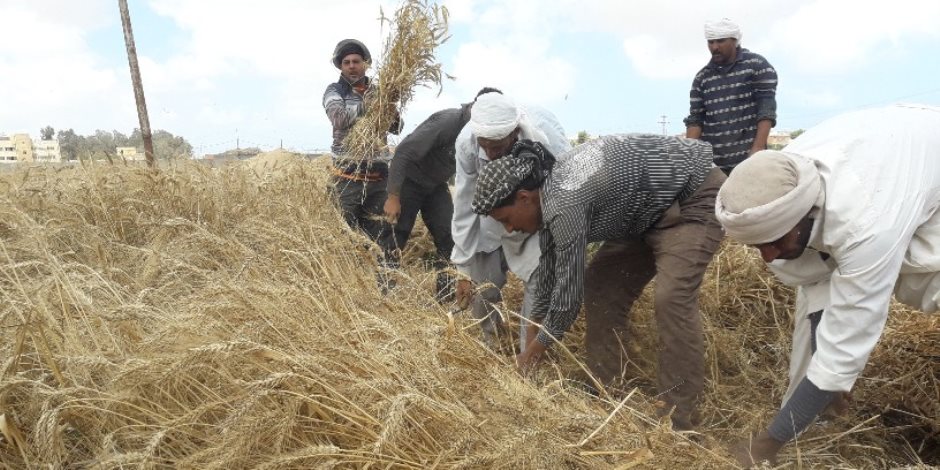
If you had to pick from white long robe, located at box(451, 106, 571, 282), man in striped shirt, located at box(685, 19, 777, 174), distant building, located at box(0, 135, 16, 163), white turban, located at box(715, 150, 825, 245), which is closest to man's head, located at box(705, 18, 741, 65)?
man in striped shirt, located at box(685, 19, 777, 174)

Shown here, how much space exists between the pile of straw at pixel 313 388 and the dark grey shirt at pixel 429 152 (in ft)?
3.43

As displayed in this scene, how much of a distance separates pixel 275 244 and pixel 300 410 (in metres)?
1.08

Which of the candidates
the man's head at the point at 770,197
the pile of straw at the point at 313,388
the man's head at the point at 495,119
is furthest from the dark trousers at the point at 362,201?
the man's head at the point at 770,197

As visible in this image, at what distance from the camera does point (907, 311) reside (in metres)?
3.30

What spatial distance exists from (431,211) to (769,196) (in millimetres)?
2942

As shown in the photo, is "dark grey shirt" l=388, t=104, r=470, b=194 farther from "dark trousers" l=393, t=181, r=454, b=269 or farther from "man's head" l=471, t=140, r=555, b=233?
"man's head" l=471, t=140, r=555, b=233

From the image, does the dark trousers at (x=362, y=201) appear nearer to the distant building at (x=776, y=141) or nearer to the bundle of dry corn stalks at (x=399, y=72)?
the bundle of dry corn stalks at (x=399, y=72)

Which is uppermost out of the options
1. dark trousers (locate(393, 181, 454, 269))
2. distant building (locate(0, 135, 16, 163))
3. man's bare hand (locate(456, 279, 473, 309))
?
distant building (locate(0, 135, 16, 163))

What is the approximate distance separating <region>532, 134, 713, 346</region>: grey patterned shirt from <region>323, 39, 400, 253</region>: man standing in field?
208cm

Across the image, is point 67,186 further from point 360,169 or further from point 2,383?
point 2,383

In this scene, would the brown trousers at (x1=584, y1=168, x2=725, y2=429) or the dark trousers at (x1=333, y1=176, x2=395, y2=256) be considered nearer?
the brown trousers at (x1=584, y1=168, x2=725, y2=429)

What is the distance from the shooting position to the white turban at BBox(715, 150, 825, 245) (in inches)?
71.9

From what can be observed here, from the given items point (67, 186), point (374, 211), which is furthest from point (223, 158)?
point (374, 211)

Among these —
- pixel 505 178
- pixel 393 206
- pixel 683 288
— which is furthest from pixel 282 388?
pixel 393 206
